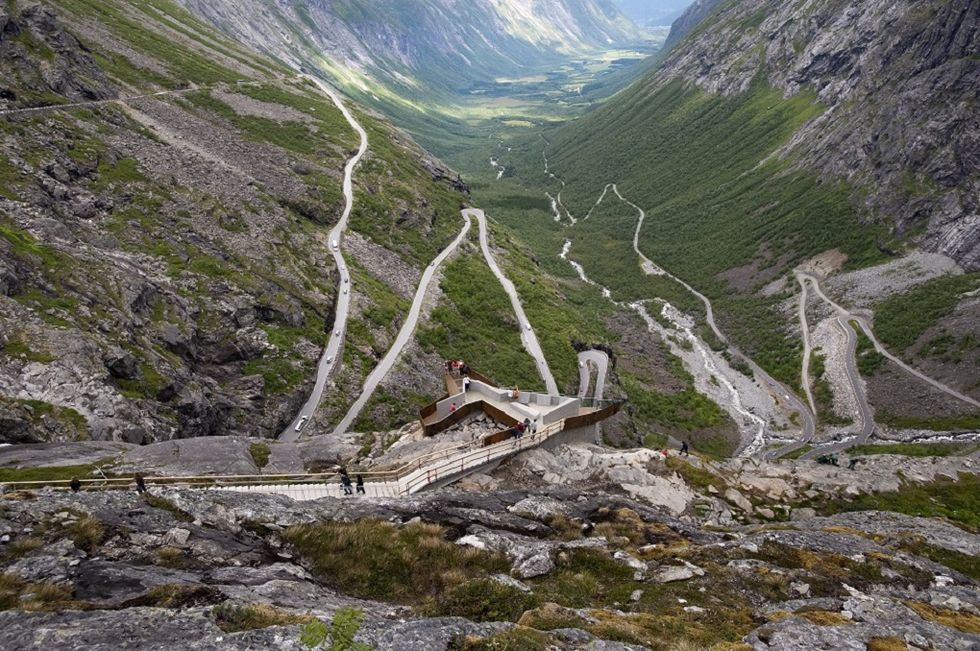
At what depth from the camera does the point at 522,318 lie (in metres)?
86.9

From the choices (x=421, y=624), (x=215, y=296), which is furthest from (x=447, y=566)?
(x=215, y=296)

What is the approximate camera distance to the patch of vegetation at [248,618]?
13539 millimetres

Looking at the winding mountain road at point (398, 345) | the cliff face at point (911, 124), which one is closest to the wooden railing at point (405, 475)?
the winding mountain road at point (398, 345)

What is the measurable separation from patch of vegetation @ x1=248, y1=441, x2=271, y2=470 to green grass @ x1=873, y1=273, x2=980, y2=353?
318 feet

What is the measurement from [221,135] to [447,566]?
98129 mm

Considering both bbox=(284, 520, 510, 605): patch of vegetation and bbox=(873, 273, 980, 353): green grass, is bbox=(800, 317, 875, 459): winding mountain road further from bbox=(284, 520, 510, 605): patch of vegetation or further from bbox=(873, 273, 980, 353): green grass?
bbox=(284, 520, 510, 605): patch of vegetation

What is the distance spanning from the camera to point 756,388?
94.2 m

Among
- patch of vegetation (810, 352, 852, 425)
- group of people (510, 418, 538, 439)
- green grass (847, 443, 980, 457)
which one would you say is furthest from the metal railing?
patch of vegetation (810, 352, 852, 425)

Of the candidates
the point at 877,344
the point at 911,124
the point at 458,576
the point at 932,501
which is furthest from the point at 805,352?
the point at 458,576

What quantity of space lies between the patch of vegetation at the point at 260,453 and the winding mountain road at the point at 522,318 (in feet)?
113

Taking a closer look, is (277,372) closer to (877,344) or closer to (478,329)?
(478,329)

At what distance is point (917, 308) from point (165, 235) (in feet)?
379

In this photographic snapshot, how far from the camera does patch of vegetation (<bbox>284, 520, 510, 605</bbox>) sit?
18062mm

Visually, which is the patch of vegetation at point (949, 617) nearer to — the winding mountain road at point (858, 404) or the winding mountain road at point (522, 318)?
the winding mountain road at point (522, 318)
